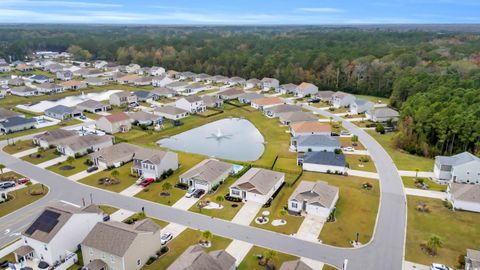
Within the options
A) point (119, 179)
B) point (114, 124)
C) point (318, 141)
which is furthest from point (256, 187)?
point (114, 124)

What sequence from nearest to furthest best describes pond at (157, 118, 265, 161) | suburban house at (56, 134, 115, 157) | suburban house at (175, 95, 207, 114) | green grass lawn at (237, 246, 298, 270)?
green grass lawn at (237, 246, 298, 270), suburban house at (56, 134, 115, 157), pond at (157, 118, 265, 161), suburban house at (175, 95, 207, 114)

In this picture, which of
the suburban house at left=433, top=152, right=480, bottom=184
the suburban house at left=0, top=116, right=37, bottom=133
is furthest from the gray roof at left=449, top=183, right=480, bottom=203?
the suburban house at left=0, top=116, right=37, bottom=133

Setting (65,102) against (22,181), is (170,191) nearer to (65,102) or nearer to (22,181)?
(22,181)

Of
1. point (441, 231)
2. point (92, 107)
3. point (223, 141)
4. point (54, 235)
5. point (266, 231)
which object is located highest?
point (54, 235)

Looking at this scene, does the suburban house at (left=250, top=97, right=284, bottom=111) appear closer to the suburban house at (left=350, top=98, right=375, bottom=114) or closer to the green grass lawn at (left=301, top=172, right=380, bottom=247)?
the suburban house at (left=350, top=98, right=375, bottom=114)

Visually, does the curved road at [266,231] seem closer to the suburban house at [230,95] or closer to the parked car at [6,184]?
the parked car at [6,184]

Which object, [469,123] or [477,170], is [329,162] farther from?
[469,123]

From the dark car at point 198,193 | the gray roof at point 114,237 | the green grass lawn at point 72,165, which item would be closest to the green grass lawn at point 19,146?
Answer: the green grass lawn at point 72,165
